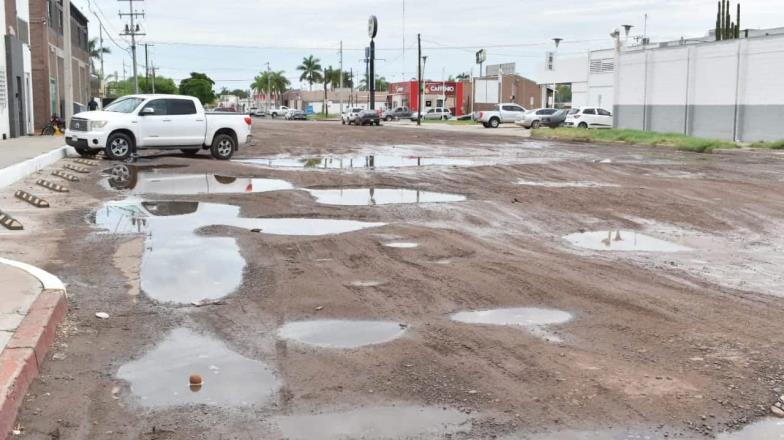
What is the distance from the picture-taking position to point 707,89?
4084 cm

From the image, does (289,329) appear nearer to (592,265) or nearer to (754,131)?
(592,265)

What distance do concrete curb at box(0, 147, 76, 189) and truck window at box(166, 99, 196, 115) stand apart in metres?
3.43

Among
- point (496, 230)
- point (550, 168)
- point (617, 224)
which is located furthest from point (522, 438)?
point (550, 168)

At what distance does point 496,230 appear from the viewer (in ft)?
36.2

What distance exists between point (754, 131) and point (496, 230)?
31572 mm

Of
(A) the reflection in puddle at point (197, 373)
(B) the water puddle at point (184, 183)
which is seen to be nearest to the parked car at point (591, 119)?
(B) the water puddle at point (184, 183)

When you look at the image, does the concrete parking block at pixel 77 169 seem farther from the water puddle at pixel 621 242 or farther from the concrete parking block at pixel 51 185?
the water puddle at pixel 621 242

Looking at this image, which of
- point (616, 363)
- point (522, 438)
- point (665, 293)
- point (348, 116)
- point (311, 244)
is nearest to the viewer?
point (522, 438)

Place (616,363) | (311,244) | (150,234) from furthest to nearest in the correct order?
(150,234) → (311,244) → (616,363)

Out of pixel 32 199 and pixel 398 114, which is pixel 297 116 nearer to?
pixel 398 114

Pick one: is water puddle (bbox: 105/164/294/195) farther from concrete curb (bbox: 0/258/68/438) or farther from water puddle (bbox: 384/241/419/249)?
concrete curb (bbox: 0/258/68/438)

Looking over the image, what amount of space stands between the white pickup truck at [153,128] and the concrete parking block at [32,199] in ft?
24.9

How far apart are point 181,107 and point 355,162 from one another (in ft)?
17.2

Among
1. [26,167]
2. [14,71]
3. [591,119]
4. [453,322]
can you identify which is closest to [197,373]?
[453,322]
